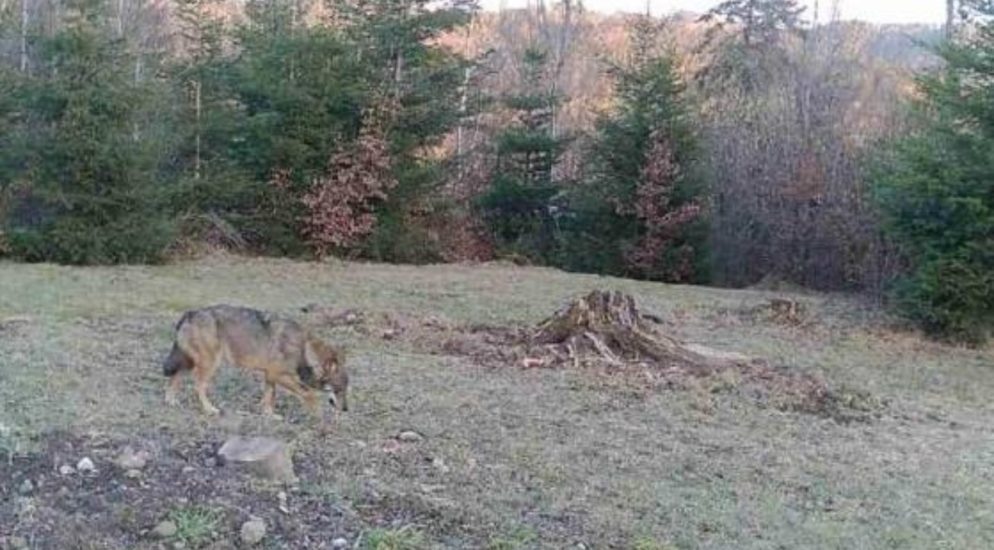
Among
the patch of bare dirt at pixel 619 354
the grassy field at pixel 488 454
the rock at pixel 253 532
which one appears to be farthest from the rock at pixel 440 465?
the patch of bare dirt at pixel 619 354

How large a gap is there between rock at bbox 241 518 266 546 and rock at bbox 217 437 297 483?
539mm

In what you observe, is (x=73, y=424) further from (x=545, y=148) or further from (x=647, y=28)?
(x=647, y=28)

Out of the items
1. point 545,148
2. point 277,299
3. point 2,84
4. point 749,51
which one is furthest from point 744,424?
point 749,51

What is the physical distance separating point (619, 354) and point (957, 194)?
4477 mm

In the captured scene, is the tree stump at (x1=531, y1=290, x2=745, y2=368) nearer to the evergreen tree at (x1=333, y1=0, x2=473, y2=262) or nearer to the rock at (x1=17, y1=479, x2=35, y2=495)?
the rock at (x1=17, y1=479, x2=35, y2=495)

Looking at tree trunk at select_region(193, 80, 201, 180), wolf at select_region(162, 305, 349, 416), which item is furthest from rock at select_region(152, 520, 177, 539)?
tree trunk at select_region(193, 80, 201, 180)

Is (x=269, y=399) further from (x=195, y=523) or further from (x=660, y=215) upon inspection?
(x=660, y=215)

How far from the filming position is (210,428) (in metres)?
5.26

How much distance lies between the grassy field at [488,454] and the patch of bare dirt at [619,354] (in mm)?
136

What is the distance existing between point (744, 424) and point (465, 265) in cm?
1071

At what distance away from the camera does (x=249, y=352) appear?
570 centimetres

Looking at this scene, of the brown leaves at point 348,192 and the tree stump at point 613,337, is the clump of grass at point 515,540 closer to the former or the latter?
the tree stump at point 613,337

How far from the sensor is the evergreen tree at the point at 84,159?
13617mm

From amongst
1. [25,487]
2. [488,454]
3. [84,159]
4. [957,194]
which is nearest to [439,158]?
[84,159]
